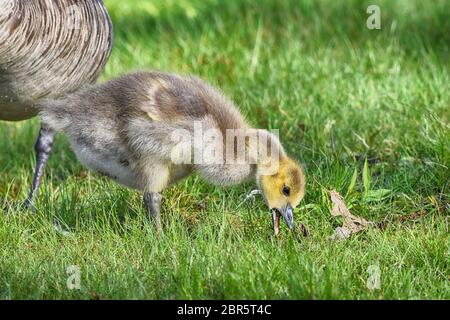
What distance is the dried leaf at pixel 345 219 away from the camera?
16.3 ft

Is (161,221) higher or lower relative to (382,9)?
lower

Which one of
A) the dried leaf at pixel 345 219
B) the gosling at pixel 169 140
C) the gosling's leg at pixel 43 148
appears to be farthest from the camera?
the gosling's leg at pixel 43 148

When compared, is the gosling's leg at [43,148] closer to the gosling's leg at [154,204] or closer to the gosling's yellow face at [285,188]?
the gosling's leg at [154,204]

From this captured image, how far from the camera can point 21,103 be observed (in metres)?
5.53

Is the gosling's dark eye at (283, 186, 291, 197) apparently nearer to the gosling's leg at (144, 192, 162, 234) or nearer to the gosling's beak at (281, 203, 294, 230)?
the gosling's beak at (281, 203, 294, 230)

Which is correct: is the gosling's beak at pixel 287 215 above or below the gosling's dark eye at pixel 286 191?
below

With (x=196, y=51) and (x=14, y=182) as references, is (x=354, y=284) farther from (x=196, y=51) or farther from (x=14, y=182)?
(x=196, y=51)

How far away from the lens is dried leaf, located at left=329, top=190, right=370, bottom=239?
4954 mm

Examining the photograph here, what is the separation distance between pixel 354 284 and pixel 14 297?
1.42 meters

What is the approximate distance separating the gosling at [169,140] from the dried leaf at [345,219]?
0.98ft

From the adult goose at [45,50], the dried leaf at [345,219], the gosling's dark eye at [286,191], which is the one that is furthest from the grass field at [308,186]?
the adult goose at [45,50]

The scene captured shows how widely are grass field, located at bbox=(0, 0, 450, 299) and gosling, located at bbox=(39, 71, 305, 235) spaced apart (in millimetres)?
221

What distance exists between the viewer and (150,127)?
Answer: 15.7 feet
